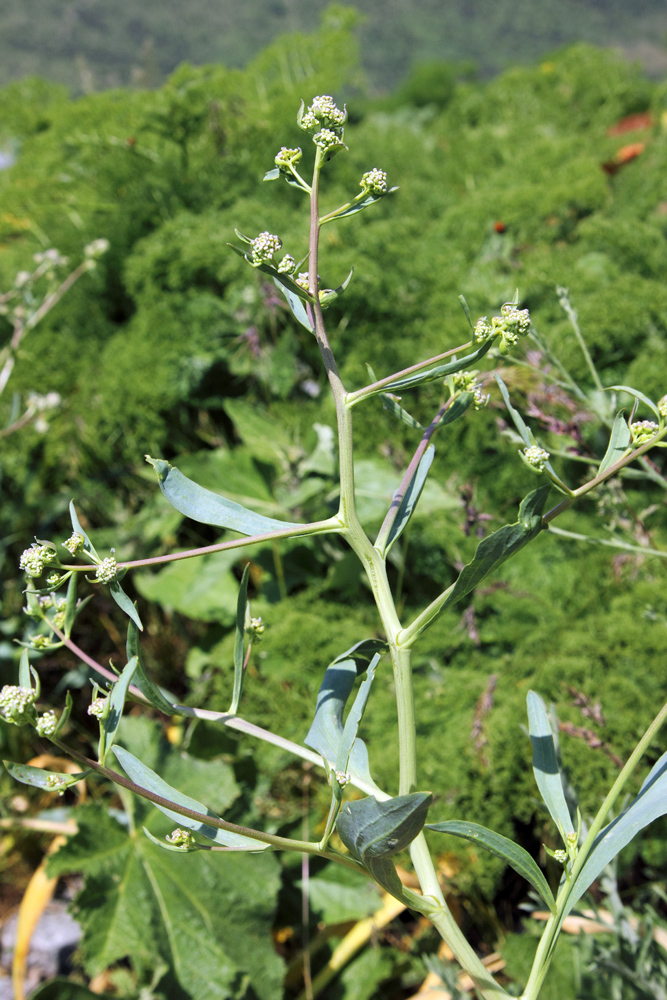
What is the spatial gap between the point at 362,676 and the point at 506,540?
0.17 meters

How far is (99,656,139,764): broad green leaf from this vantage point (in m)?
0.45

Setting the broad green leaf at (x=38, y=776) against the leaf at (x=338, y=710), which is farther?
the leaf at (x=338, y=710)

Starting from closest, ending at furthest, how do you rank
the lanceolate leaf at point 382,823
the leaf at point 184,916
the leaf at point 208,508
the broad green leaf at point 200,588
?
the lanceolate leaf at point 382,823 → the leaf at point 208,508 → the leaf at point 184,916 → the broad green leaf at point 200,588

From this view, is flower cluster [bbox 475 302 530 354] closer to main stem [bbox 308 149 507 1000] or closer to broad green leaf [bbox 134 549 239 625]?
main stem [bbox 308 149 507 1000]

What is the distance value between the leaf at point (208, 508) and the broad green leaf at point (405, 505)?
2.9 inches

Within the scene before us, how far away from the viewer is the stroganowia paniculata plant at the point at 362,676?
439 mm

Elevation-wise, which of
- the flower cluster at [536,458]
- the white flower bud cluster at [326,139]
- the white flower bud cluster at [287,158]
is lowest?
the flower cluster at [536,458]

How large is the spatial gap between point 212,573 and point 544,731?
89cm

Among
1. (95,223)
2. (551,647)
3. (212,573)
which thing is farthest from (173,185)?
(551,647)

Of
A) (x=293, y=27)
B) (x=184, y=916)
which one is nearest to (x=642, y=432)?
(x=184, y=916)

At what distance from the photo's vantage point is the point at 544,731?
0.55 m

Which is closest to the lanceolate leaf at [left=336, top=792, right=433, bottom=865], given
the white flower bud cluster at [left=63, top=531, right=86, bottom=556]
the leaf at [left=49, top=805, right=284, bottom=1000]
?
the white flower bud cluster at [left=63, top=531, right=86, bottom=556]

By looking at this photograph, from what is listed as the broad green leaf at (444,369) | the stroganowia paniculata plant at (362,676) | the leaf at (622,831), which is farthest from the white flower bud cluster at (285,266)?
the leaf at (622,831)

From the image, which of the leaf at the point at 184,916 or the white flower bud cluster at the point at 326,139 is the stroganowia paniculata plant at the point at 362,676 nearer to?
the white flower bud cluster at the point at 326,139
